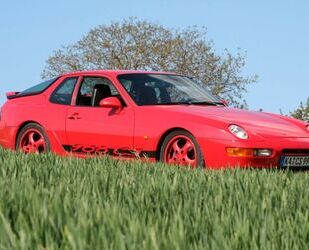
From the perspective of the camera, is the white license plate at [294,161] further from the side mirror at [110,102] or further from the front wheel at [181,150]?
the side mirror at [110,102]

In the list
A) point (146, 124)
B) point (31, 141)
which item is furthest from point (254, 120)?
point (31, 141)

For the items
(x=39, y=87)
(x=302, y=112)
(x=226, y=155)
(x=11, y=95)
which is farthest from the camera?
(x=302, y=112)

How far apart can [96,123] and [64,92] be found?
3.93ft

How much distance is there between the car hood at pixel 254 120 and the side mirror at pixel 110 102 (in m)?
0.85

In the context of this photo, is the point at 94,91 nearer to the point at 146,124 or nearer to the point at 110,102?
the point at 110,102

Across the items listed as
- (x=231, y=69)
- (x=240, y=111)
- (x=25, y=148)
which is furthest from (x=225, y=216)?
(x=231, y=69)

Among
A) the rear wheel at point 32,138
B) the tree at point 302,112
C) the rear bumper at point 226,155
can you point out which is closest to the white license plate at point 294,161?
the rear bumper at point 226,155

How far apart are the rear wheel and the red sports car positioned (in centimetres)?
2

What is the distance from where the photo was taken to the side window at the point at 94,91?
32.5 feet

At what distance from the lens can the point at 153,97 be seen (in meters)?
9.40

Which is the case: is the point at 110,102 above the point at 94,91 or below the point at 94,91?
below

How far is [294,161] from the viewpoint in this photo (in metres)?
8.48

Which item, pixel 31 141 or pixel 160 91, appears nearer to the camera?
pixel 160 91

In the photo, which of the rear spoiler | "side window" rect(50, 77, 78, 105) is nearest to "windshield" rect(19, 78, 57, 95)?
the rear spoiler
